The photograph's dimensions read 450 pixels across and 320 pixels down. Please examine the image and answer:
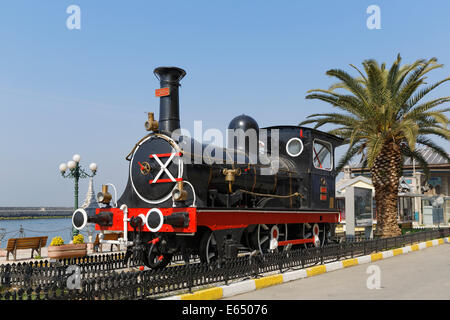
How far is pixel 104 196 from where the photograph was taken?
9391 mm

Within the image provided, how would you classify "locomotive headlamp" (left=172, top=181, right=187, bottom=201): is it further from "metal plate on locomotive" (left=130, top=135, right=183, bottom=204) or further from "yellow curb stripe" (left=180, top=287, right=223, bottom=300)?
"yellow curb stripe" (left=180, top=287, right=223, bottom=300)

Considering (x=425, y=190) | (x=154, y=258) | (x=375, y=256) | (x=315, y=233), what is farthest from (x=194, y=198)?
(x=425, y=190)

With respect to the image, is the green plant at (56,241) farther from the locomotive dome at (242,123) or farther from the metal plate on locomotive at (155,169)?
the locomotive dome at (242,123)

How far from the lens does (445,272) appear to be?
9.33 metres

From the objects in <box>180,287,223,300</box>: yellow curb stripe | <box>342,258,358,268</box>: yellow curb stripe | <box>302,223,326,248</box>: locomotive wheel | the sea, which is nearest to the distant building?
<box>302,223,326,248</box>: locomotive wheel

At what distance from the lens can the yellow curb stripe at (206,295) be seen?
634 cm

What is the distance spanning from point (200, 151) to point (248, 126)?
2.92 metres

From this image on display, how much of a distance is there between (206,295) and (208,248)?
2.44m

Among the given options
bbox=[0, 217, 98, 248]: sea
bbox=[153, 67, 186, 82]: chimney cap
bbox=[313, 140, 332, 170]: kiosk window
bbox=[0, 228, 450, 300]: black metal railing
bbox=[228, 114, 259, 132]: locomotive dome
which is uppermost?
bbox=[153, 67, 186, 82]: chimney cap

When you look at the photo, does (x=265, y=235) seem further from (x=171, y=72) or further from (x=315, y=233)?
(x=171, y=72)

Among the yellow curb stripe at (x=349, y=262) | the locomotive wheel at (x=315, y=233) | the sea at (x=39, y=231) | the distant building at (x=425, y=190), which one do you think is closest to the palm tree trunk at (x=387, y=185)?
the locomotive wheel at (x=315, y=233)

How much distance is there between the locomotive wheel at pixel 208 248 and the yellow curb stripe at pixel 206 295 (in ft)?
6.68

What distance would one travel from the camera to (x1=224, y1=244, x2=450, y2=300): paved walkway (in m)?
6.86
